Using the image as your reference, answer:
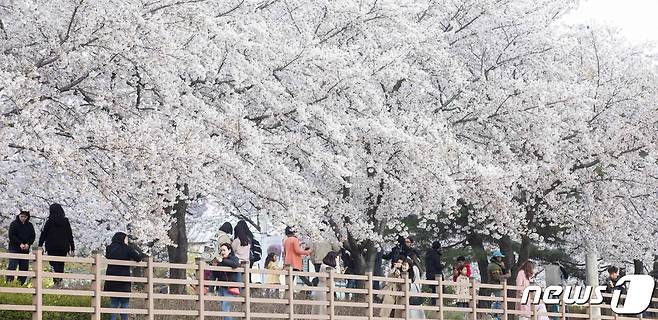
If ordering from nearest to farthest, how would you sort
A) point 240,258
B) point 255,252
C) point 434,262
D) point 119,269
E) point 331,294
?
point 119,269 → point 331,294 → point 240,258 → point 255,252 → point 434,262

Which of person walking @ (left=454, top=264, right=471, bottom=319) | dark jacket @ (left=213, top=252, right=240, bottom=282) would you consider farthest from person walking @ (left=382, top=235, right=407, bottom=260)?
dark jacket @ (left=213, top=252, right=240, bottom=282)

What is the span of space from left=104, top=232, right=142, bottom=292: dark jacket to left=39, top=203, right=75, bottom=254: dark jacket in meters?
3.46

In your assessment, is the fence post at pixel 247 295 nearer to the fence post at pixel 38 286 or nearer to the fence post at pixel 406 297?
the fence post at pixel 38 286

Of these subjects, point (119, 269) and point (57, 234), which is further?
point (57, 234)

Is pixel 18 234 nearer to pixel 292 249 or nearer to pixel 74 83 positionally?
pixel 74 83

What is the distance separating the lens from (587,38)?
34.9 meters

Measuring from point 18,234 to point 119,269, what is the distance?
4285mm

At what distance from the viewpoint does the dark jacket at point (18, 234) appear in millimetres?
22531

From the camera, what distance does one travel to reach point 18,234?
74.0 feet

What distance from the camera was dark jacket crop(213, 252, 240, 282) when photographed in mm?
20172

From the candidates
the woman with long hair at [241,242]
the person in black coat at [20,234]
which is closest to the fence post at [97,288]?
the person in black coat at [20,234]

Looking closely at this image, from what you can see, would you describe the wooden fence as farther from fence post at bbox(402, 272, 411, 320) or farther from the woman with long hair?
the woman with long hair

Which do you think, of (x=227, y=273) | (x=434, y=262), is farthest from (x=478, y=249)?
(x=227, y=273)

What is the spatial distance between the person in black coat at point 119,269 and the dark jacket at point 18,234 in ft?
12.6
